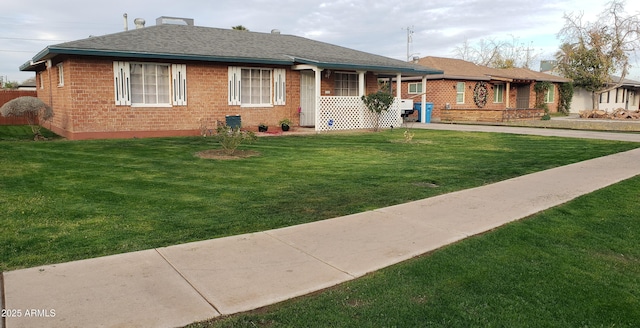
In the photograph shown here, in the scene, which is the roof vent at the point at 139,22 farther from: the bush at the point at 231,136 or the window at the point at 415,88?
the window at the point at 415,88

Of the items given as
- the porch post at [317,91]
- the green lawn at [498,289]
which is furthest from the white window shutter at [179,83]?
the green lawn at [498,289]

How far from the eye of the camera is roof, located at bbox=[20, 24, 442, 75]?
49.3ft

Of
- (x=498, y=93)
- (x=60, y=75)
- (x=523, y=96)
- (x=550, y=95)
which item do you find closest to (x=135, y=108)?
(x=60, y=75)

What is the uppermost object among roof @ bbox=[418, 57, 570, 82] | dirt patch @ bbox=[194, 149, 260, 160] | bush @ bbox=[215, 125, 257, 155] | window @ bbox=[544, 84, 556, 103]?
roof @ bbox=[418, 57, 570, 82]

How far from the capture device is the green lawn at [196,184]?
5.33m

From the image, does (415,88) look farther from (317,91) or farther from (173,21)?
(173,21)

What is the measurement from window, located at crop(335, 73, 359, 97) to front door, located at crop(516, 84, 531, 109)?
19857mm

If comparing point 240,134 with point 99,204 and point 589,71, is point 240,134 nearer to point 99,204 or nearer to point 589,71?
point 99,204

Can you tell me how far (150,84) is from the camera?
53.5 feet

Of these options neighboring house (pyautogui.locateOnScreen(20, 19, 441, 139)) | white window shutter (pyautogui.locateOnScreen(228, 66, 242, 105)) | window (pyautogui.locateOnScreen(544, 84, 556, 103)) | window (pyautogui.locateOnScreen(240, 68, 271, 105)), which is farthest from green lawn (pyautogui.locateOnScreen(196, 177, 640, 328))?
window (pyautogui.locateOnScreen(544, 84, 556, 103))

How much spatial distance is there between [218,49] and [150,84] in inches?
115

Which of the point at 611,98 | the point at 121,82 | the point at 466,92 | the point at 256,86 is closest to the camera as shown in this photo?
the point at 121,82

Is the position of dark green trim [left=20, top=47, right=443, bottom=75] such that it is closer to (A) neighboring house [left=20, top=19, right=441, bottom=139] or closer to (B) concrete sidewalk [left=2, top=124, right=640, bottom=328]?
(A) neighboring house [left=20, top=19, right=441, bottom=139]

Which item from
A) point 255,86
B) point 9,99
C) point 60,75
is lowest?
point 9,99
